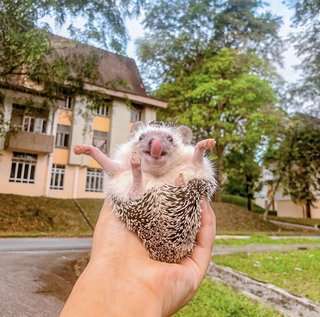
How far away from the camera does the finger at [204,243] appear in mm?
2230

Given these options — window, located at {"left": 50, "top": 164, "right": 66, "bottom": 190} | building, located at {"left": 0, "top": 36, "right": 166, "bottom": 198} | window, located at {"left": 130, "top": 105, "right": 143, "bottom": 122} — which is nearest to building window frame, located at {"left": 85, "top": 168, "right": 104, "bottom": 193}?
building, located at {"left": 0, "top": 36, "right": 166, "bottom": 198}

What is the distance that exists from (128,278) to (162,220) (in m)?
0.44

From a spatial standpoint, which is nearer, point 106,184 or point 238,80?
point 106,184

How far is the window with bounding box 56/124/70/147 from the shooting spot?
25.9m

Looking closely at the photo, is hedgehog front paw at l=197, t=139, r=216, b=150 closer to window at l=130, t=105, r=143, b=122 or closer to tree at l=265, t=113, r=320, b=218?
tree at l=265, t=113, r=320, b=218

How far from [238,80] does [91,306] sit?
22.7 m

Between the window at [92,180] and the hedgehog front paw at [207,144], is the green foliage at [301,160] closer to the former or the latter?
the window at [92,180]

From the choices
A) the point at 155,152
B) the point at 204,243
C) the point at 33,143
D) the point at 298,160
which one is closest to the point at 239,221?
the point at 298,160

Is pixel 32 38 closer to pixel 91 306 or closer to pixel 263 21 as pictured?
pixel 91 306

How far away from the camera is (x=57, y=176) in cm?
2523

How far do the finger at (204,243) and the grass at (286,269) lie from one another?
12.3 feet

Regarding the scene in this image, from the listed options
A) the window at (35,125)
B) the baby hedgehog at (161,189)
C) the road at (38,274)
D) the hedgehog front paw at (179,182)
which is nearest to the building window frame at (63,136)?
the window at (35,125)

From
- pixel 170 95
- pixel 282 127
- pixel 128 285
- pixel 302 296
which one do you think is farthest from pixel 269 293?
pixel 170 95

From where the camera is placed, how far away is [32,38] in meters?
9.35
